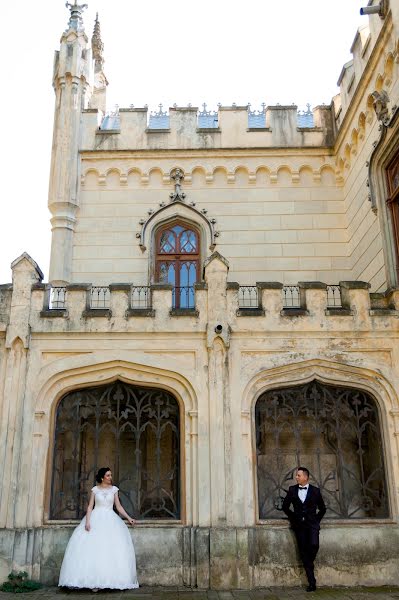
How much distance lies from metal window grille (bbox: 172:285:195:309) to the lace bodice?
5913 mm

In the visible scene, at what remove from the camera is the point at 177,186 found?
14289 mm

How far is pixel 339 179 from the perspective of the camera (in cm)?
1425

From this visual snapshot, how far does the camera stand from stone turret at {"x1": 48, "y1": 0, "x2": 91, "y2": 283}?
13.6m

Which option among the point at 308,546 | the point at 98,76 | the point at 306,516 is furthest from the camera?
the point at 98,76

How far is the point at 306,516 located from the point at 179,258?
7376mm

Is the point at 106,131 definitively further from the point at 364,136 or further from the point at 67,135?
the point at 364,136

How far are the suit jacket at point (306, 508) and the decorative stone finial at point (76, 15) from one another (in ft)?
42.6

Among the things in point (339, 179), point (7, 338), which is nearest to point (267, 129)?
point (339, 179)

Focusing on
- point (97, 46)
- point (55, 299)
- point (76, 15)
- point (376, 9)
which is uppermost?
point (97, 46)

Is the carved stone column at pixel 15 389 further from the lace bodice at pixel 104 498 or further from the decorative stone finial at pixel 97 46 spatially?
the decorative stone finial at pixel 97 46

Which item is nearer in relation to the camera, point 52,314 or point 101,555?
point 101,555

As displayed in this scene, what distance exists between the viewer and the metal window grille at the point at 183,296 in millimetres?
13531

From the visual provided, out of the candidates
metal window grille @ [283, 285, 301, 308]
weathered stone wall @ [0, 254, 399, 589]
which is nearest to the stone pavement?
weathered stone wall @ [0, 254, 399, 589]

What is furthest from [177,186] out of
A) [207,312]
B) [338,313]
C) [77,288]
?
[338,313]
